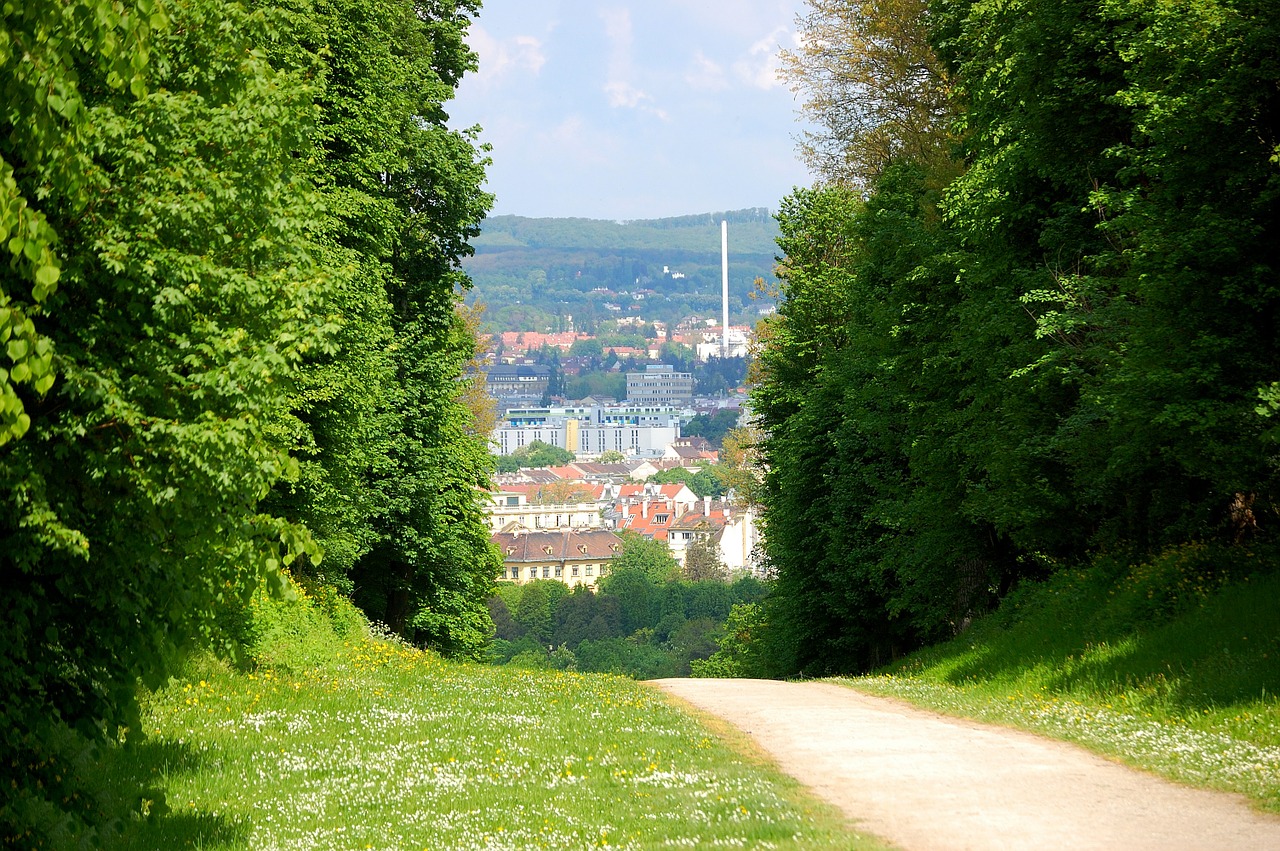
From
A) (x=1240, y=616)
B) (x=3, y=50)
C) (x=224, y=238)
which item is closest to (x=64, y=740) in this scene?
(x=224, y=238)

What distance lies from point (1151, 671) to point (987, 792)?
20.1 feet

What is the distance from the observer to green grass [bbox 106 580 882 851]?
10.3 meters

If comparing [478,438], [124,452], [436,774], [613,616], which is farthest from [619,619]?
[124,452]

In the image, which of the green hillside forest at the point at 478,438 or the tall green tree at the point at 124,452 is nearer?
the tall green tree at the point at 124,452

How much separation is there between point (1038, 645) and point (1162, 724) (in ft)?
21.9

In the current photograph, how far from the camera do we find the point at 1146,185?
2075 centimetres

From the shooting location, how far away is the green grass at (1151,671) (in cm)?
1284

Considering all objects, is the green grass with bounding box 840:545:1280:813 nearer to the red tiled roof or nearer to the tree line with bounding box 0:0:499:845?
the tree line with bounding box 0:0:499:845

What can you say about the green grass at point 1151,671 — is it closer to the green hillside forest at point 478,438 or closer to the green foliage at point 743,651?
the green hillside forest at point 478,438

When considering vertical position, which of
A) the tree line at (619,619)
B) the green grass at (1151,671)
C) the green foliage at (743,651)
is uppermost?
the green grass at (1151,671)

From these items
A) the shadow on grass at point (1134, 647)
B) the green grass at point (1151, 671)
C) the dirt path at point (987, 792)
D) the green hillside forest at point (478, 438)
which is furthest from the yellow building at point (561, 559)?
the dirt path at point (987, 792)

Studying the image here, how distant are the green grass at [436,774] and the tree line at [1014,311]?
717 centimetres

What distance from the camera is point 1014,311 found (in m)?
23.0

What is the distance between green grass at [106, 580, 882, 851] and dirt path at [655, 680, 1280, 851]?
2.00 ft
